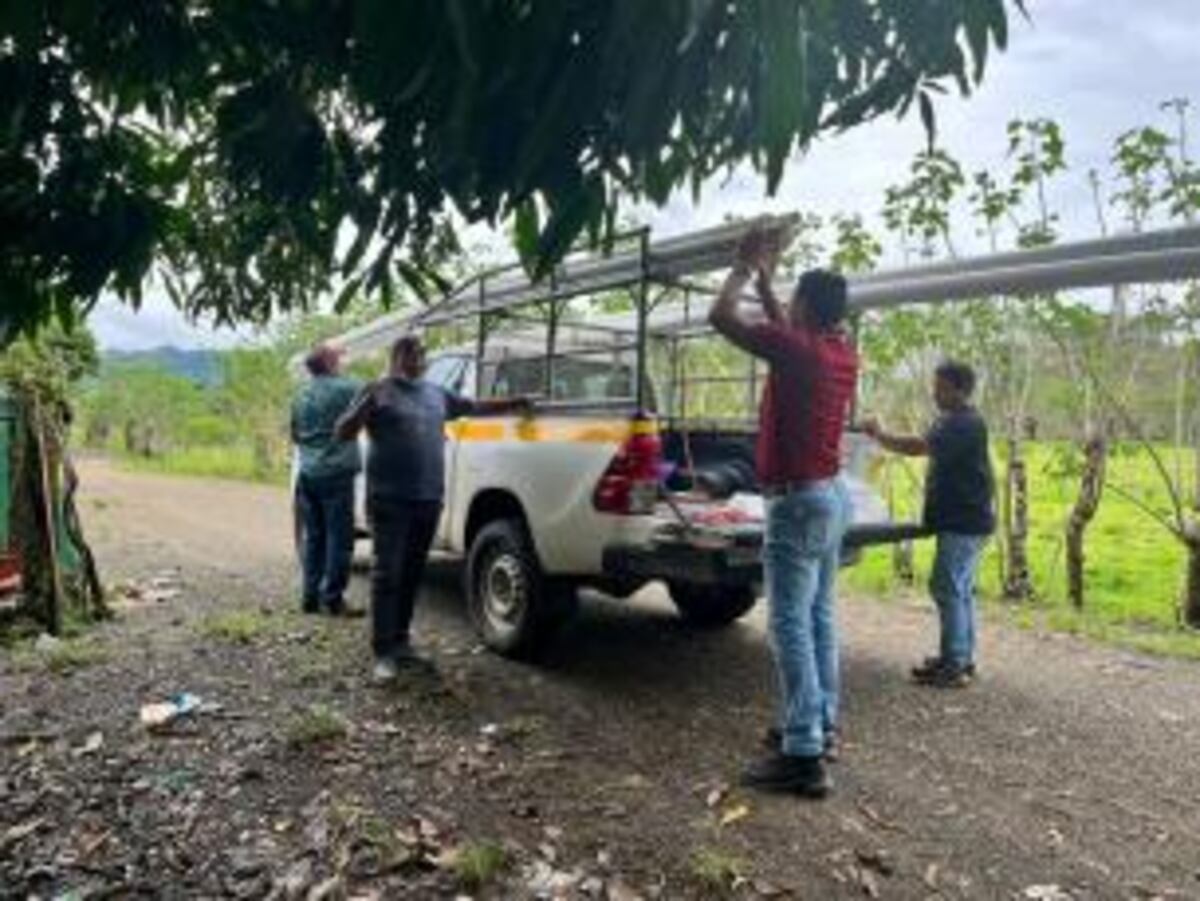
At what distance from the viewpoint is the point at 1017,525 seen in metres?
12.1

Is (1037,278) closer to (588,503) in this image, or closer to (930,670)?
(930,670)

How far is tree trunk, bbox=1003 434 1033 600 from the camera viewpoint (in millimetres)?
12125

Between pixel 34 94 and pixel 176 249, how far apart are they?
1238mm

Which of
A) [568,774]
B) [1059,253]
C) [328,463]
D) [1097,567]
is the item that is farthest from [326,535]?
[1097,567]

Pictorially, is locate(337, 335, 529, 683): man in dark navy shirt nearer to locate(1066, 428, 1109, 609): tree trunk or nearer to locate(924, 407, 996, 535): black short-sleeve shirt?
locate(924, 407, 996, 535): black short-sleeve shirt

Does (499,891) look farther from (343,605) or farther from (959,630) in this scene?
(343,605)

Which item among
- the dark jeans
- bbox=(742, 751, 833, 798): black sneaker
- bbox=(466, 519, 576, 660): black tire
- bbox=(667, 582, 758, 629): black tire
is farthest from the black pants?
bbox=(742, 751, 833, 798): black sneaker

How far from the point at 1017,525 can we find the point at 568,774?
793 cm

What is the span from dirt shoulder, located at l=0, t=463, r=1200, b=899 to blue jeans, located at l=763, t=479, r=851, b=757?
34 centimetres

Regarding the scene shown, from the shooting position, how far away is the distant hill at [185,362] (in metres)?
36.2

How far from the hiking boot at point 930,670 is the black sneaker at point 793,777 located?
215cm

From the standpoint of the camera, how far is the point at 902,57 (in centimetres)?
217

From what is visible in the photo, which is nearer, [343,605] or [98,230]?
[98,230]

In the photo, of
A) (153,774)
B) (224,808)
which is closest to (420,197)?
(224,808)
